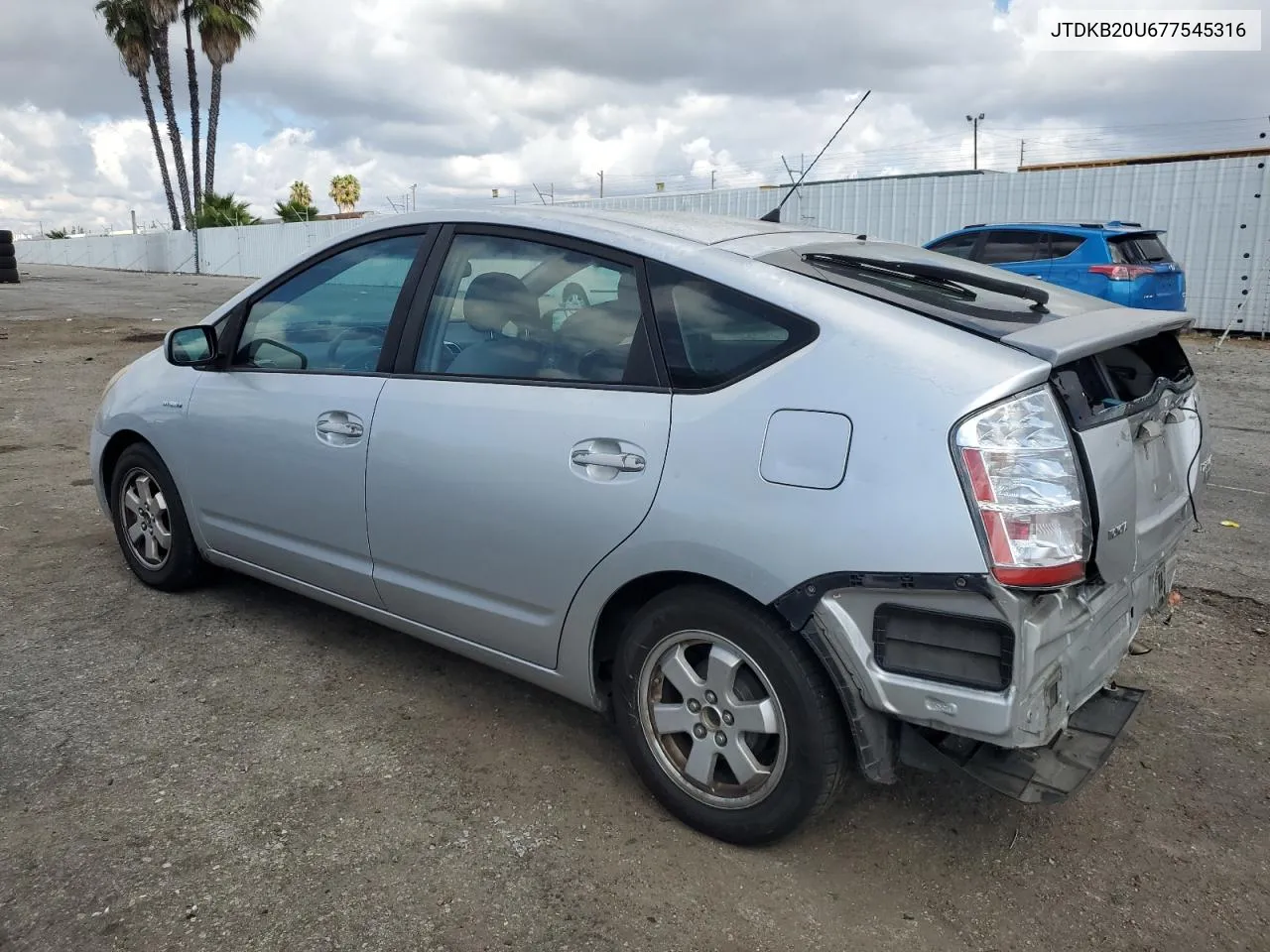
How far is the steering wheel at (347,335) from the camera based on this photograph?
3428 mm

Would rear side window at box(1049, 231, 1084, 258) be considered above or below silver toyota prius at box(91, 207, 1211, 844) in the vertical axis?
→ above

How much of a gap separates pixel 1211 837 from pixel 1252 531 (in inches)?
124

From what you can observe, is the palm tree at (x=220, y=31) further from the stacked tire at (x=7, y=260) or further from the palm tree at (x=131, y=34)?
the stacked tire at (x=7, y=260)

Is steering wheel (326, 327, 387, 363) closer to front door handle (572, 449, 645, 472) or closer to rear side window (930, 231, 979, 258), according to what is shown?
front door handle (572, 449, 645, 472)

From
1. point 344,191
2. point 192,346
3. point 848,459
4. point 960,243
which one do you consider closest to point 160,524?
point 192,346

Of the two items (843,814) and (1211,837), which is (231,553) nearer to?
(843,814)

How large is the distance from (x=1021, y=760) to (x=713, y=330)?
1.32 metres

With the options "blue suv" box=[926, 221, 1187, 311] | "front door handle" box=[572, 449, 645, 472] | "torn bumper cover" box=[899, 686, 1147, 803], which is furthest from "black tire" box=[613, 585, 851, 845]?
"blue suv" box=[926, 221, 1187, 311]

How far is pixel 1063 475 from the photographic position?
2.20 metres

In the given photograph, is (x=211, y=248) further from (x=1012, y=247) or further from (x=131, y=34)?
(x=1012, y=247)

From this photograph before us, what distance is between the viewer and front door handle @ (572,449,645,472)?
2.62 meters

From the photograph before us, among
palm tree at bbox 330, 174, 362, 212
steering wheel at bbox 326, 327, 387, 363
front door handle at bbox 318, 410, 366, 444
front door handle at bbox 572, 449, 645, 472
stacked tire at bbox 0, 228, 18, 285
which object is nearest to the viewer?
front door handle at bbox 572, 449, 645, 472

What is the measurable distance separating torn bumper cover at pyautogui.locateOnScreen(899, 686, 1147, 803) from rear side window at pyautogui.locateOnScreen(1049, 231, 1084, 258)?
1012 cm

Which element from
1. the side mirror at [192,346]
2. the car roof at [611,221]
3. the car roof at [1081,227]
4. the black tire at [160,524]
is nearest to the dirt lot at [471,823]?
the black tire at [160,524]
